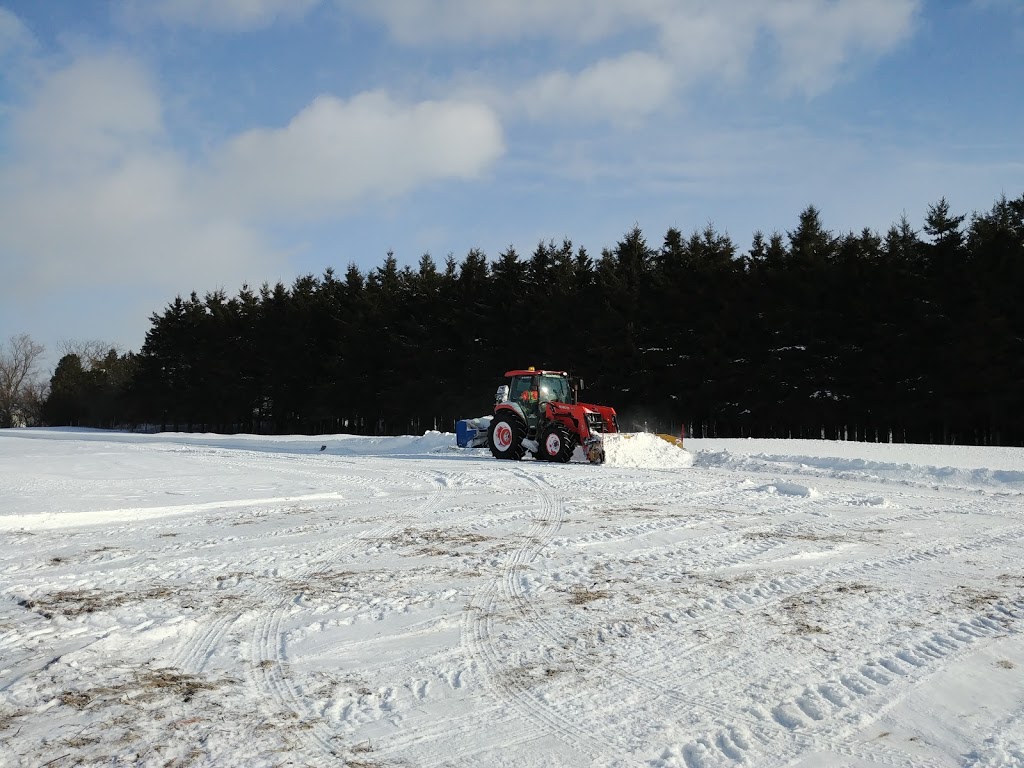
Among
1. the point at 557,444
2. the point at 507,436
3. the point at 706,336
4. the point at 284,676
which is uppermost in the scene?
the point at 706,336

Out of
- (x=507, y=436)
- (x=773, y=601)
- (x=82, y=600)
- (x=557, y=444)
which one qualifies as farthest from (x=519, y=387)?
(x=82, y=600)

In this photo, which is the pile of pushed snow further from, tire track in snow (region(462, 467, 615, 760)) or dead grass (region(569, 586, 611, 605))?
dead grass (region(569, 586, 611, 605))

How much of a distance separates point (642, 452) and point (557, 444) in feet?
5.94

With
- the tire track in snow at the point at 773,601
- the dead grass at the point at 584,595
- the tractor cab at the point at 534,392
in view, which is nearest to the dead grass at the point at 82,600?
the tire track in snow at the point at 773,601

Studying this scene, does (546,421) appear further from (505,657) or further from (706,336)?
(706,336)

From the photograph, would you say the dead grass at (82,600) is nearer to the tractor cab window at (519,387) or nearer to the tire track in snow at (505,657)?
the tire track in snow at (505,657)

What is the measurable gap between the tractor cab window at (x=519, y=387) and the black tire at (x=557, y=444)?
3.95 ft

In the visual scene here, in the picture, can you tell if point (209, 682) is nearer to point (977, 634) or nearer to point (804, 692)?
point (804, 692)

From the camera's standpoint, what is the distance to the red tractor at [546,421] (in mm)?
14789

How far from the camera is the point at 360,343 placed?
3950 cm

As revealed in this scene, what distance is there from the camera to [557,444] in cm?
1495

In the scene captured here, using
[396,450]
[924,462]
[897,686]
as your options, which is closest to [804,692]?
[897,686]

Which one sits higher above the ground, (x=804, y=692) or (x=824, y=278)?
(x=824, y=278)

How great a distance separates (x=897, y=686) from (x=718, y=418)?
2571 cm
